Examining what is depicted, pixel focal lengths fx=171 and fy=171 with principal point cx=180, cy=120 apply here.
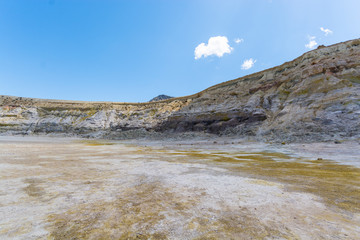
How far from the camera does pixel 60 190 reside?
472 centimetres

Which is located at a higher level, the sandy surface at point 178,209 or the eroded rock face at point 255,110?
the eroded rock face at point 255,110

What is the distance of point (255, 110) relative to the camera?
112 ft

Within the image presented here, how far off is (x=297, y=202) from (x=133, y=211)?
3.75 meters

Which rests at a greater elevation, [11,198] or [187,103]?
[187,103]

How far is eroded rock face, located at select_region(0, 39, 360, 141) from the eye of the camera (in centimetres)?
2358

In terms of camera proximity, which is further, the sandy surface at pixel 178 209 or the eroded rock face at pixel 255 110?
the eroded rock face at pixel 255 110

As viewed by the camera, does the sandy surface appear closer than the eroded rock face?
Yes

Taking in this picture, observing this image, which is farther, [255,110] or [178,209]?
[255,110]

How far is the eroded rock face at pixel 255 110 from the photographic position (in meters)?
23.6

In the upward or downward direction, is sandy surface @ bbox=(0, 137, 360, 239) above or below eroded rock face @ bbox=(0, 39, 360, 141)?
below

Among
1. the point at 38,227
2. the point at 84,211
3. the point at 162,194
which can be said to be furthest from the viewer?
the point at 162,194

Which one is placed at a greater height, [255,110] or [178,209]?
[255,110]

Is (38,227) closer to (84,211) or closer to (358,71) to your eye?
Result: (84,211)

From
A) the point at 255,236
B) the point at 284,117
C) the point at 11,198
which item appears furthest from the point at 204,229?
the point at 284,117
